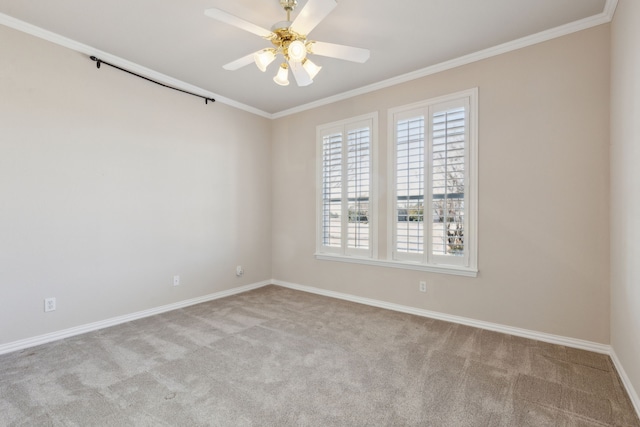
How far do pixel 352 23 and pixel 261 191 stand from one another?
2902 mm

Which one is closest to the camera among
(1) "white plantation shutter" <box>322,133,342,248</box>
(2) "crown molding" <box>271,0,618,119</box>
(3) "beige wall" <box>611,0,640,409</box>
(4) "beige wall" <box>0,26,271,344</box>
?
(3) "beige wall" <box>611,0,640,409</box>

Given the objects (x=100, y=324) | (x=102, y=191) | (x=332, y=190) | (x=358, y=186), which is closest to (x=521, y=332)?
(x=358, y=186)

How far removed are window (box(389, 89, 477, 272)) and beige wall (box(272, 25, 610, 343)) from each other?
4.6 inches

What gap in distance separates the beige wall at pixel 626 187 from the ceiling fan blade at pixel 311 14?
75.9 inches

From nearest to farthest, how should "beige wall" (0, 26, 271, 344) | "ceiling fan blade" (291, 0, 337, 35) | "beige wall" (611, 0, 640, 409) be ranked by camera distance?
"ceiling fan blade" (291, 0, 337, 35), "beige wall" (611, 0, 640, 409), "beige wall" (0, 26, 271, 344)

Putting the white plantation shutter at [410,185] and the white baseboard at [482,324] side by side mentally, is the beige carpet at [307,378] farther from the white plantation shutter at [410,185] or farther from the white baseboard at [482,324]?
the white plantation shutter at [410,185]

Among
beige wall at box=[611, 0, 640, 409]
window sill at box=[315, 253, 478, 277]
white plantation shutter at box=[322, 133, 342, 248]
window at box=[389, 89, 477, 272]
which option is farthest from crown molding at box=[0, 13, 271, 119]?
beige wall at box=[611, 0, 640, 409]

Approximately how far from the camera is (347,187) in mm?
4164

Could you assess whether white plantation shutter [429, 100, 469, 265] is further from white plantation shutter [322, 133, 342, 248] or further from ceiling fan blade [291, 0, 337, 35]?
ceiling fan blade [291, 0, 337, 35]

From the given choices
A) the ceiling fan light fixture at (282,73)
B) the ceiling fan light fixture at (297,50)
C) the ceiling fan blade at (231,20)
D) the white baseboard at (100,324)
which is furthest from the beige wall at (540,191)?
the white baseboard at (100,324)

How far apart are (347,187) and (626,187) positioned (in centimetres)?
270

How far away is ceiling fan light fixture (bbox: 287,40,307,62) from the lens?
7.05ft

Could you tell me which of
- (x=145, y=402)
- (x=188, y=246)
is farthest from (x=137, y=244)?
(x=145, y=402)

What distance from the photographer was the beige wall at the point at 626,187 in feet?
6.26
